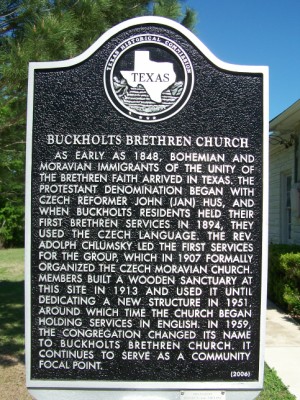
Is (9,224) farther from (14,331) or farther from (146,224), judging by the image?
(146,224)

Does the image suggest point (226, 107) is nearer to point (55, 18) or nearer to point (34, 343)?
point (34, 343)

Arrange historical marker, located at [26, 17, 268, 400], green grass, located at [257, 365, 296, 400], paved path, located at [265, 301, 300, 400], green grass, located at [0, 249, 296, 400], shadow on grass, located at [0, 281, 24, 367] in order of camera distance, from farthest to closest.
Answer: shadow on grass, located at [0, 281, 24, 367] → paved path, located at [265, 301, 300, 400] → green grass, located at [0, 249, 296, 400] → green grass, located at [257, 365, 296, 400] → historical marker, located at [26, 17, 268, 400]

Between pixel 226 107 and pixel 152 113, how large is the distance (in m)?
0.44

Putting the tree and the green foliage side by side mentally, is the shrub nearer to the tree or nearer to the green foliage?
the green foliage

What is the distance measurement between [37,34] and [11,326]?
429 cm

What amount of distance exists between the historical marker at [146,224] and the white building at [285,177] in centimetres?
600

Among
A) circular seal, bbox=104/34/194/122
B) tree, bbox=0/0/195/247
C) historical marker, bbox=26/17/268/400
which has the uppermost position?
tree, bbox=0/0/195/247

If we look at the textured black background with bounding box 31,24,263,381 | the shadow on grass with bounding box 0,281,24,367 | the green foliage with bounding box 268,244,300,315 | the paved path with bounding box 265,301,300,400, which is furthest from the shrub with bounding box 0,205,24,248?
the textured black background with bounding box 31,24,263,381

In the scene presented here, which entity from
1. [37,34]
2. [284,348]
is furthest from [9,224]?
[37,34]

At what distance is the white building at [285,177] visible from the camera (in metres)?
9.70

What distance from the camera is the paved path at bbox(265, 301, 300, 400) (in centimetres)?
518

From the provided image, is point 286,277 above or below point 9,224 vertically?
below

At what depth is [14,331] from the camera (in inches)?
269

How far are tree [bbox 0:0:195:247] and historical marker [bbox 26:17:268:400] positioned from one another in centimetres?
204
